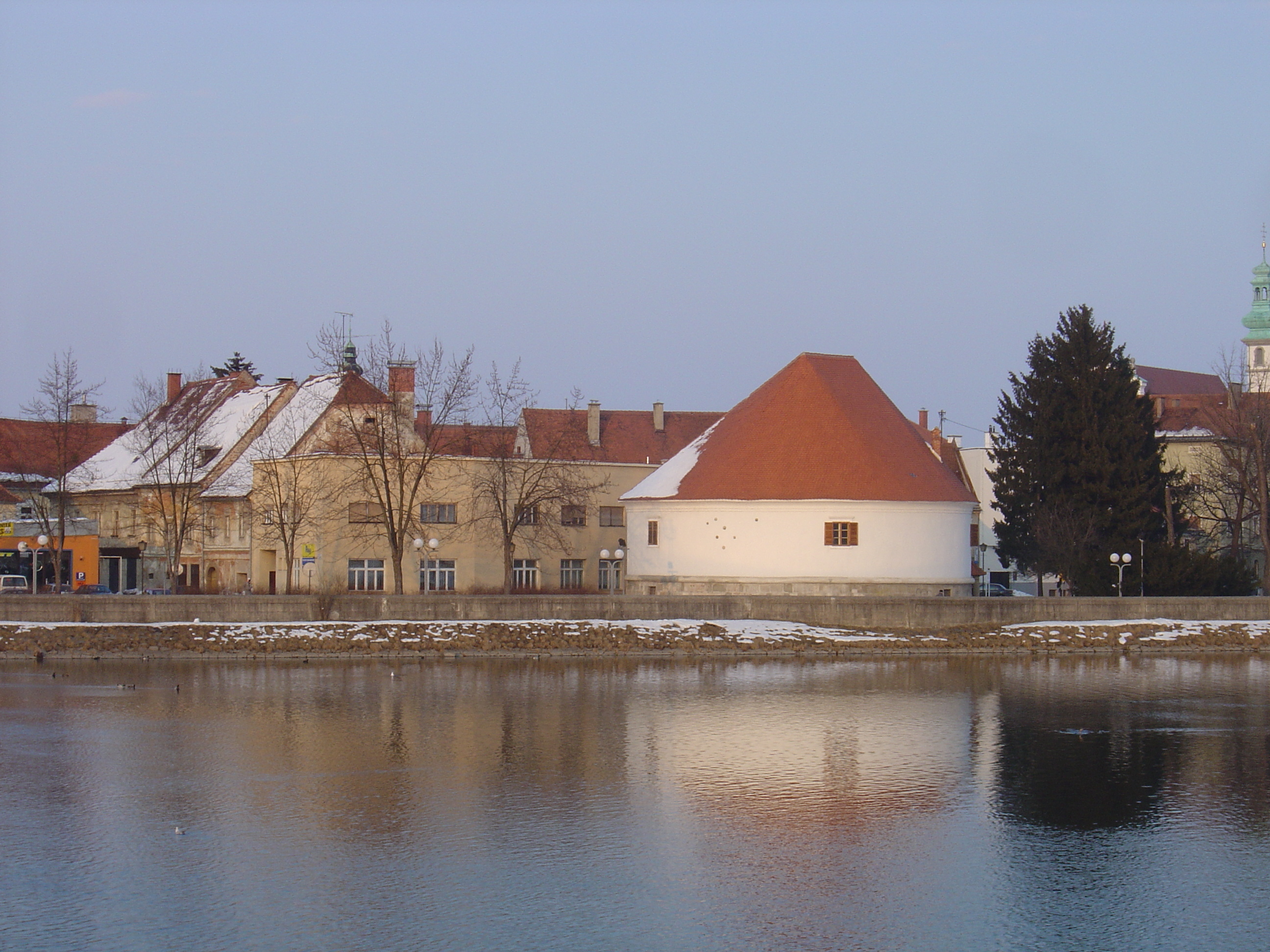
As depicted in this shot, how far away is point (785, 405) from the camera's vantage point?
54688 mm

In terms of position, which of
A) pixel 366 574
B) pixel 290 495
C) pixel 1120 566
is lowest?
pixel 366 574

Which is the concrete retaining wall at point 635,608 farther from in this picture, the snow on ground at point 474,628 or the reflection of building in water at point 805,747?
the reflection of building in water at point 805,747

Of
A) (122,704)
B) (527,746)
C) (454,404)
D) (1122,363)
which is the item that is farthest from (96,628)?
(1122,363)

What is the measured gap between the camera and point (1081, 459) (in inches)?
2125

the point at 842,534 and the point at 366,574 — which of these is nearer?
the point at 842,534

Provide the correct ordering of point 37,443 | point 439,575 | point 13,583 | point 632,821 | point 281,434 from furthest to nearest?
point 37,443 < point 281,434 < point 439,575 < point 13,583 < point 632,821

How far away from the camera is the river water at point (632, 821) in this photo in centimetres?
1294

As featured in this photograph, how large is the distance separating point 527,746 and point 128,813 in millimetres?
6561

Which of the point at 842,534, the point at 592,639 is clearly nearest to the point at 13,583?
the point at 592,639

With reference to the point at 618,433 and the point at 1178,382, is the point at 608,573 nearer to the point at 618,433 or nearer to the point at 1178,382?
the point at 618,433

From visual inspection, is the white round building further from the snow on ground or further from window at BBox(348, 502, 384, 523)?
window at BBox(348, 502, 384, 523)

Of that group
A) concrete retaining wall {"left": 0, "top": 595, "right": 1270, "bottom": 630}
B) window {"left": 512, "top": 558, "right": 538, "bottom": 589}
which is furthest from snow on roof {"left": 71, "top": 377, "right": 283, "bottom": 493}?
concrete retaining wall {"left": 0, "top": 595, "right": 1270, "bottom": 630}

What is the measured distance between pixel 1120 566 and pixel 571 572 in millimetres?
24982

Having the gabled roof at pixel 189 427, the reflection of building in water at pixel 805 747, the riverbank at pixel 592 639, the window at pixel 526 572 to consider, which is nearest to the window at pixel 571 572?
the window at pixel 526 572
